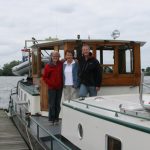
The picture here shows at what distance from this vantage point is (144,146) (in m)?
4.59

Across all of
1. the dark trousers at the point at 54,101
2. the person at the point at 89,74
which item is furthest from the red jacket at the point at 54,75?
the person at the point at 89,74

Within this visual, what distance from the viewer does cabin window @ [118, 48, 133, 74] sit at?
9.98m

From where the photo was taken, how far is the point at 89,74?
8336mm

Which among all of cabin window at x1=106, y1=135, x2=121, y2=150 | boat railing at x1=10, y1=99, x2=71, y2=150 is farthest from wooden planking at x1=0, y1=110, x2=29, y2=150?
cabin window at x1=106, y1=135, x2=121, y2=150

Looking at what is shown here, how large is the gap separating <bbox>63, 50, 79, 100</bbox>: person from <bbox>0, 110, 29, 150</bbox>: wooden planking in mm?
2760

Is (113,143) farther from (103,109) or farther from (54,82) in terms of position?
(54,82)

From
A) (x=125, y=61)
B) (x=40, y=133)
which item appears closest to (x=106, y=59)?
(x=125, y=61)

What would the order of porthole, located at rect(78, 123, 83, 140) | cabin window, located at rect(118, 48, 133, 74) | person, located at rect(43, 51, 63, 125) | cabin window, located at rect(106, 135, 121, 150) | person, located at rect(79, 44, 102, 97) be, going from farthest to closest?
1. cabin window, located at rect(118, 48, 133, 74)
2. person, located at rect(43, 51, 63, 125)
3. person, located at rect(79, 44, 102, 97)
4. porthole, located at rect(78, 123, 83, 140)
5. cabin window, located at rect(106, 135, 121, 150)

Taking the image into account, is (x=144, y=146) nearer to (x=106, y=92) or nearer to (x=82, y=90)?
(x=82, y=90)

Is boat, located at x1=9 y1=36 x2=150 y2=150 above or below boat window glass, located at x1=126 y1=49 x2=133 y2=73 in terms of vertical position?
below

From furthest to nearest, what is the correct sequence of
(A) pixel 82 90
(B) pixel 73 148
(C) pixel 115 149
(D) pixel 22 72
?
(D) pixel 22 72 → (A) pixel 82 90 → (B) pixel 73 148 → (C) pixel 115 149

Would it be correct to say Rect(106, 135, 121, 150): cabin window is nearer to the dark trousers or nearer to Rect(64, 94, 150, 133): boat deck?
Rect(64, 94, 150, 133): boat deck

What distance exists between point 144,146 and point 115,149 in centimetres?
97

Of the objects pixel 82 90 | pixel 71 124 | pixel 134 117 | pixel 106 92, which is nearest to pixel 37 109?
pixel 106 92
